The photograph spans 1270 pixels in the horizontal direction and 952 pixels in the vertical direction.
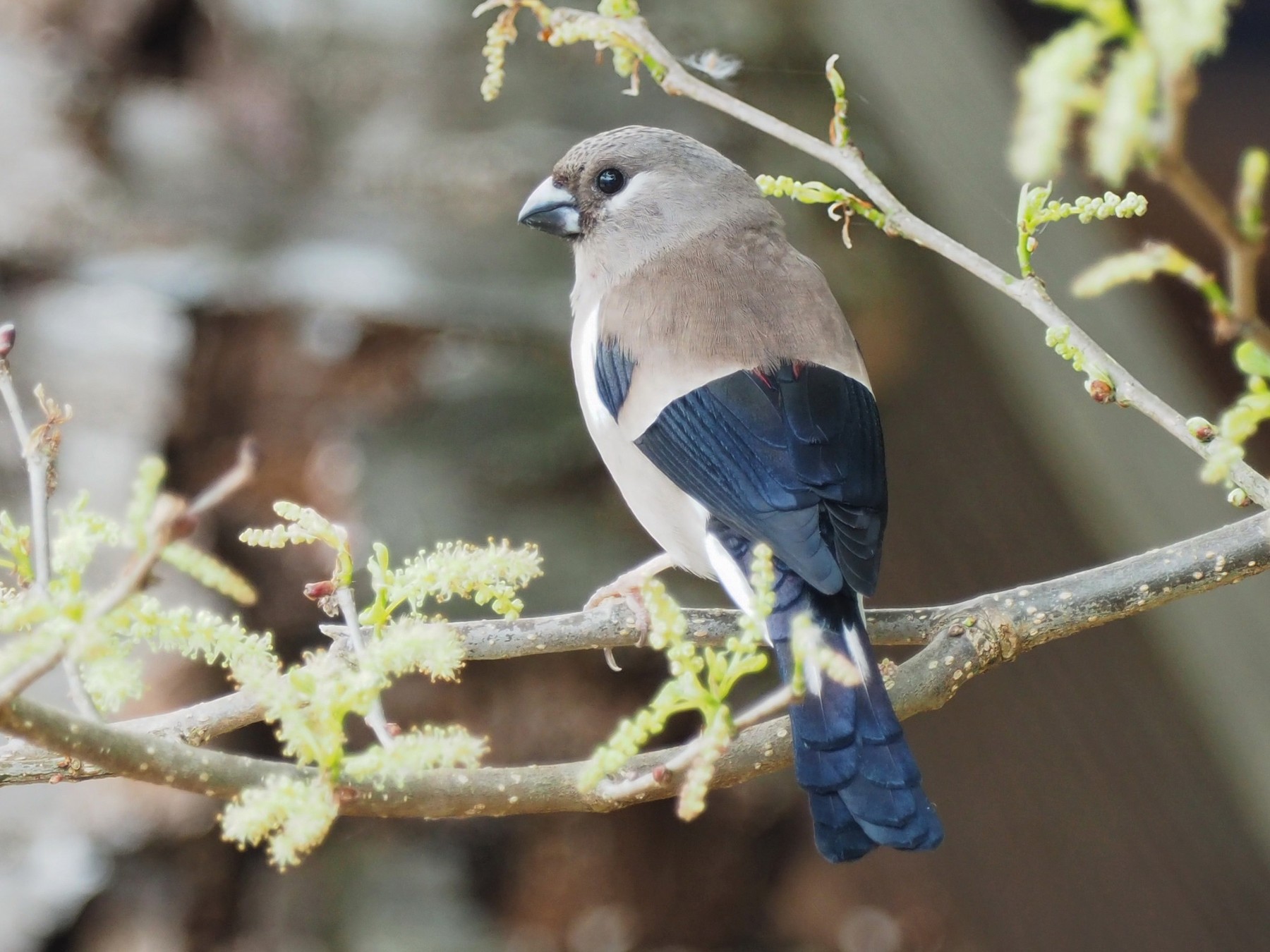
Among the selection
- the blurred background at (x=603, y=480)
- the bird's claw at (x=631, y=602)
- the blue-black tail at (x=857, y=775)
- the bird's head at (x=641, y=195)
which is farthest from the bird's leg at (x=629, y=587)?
the blurred background at (x=603, y=480)

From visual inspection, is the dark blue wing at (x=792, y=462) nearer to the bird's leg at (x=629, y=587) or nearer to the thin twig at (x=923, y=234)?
the bird's leg at (x=629, y=587)

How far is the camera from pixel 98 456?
3.18 m

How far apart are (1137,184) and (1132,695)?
128 cm

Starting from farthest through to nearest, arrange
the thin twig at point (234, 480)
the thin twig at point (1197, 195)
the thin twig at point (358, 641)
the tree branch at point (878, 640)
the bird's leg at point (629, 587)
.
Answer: the bird's leg at point (629, 587) → the tree branch at point (878, 640) → the thin twig at point (358, 641) → the thin twig at point (234, 480) → the thin twig at point (1197, 195)


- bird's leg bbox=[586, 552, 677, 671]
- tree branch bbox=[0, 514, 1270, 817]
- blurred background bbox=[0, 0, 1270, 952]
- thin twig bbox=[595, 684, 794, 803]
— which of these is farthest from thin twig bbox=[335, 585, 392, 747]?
blurred background bbox=[0, 0, 1270, 952]

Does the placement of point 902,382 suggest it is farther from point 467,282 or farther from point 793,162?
point 467,282

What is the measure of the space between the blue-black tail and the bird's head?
1102mm

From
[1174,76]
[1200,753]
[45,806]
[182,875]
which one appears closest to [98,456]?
[45,806]

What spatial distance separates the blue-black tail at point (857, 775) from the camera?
1414 mm

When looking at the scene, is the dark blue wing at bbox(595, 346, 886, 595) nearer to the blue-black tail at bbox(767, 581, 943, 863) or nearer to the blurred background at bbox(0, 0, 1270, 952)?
the blue-black tail at bbox(767, 581, 943, 863)

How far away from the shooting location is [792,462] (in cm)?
179

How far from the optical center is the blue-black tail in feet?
4.64

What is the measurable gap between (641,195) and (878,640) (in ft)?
3.41

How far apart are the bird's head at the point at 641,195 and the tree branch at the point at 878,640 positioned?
2.93ft
